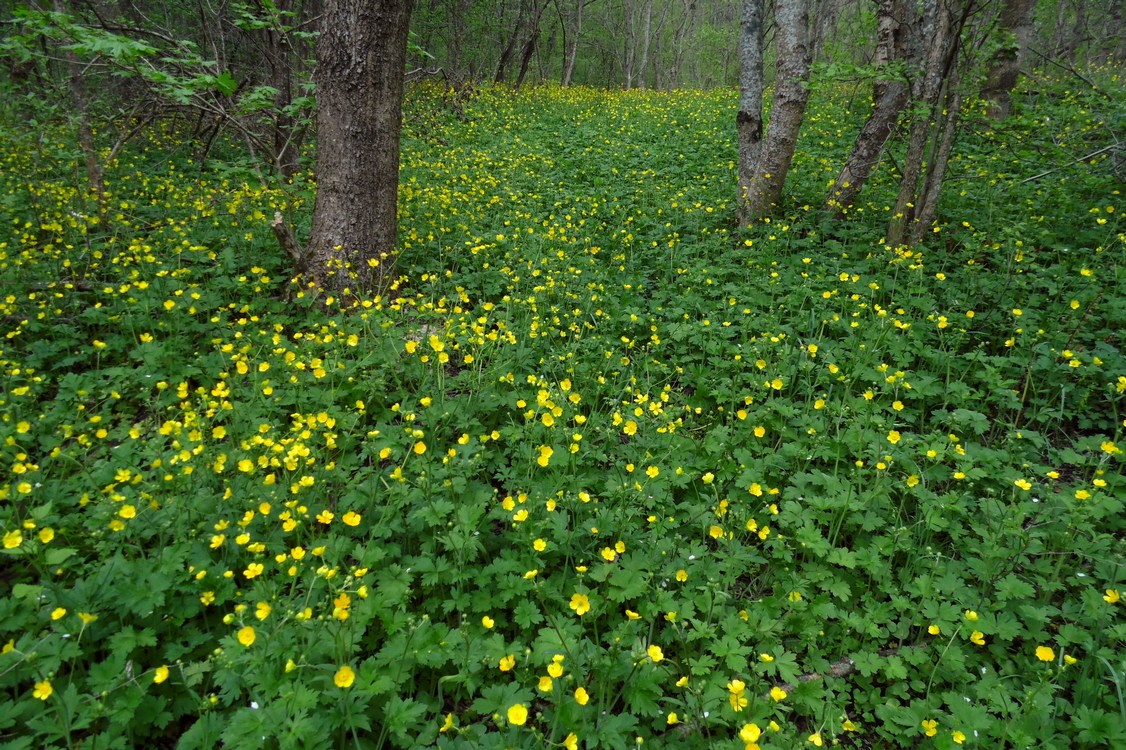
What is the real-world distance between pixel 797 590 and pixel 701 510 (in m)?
0.55

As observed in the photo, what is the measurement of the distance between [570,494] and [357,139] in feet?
11.0

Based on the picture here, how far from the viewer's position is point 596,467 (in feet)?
9.94

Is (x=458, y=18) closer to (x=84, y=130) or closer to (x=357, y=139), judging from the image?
(x=84, y=130)

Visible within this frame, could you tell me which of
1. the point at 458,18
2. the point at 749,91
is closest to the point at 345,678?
the point at 749,91

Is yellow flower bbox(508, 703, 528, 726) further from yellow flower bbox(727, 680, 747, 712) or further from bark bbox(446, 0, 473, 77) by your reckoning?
bark bbox(446, 0, 473, 77)

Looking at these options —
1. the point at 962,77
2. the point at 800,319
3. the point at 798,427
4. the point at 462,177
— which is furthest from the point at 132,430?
the point at 962,77

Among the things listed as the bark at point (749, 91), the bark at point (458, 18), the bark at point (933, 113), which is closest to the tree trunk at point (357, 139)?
the bark at point (749, 91)

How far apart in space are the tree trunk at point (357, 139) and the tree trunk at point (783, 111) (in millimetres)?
3678

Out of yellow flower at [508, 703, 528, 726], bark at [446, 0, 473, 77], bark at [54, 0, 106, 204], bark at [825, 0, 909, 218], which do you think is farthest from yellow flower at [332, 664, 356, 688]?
bark at [446, 0, 473, 77]

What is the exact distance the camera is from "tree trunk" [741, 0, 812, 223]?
5340 mm

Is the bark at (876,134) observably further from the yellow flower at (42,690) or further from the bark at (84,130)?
the bark at (84,130)

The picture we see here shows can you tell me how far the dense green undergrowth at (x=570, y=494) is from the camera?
1.93m

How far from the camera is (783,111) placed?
5703mm

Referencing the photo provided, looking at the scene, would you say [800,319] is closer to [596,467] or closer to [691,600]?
[596,467]
